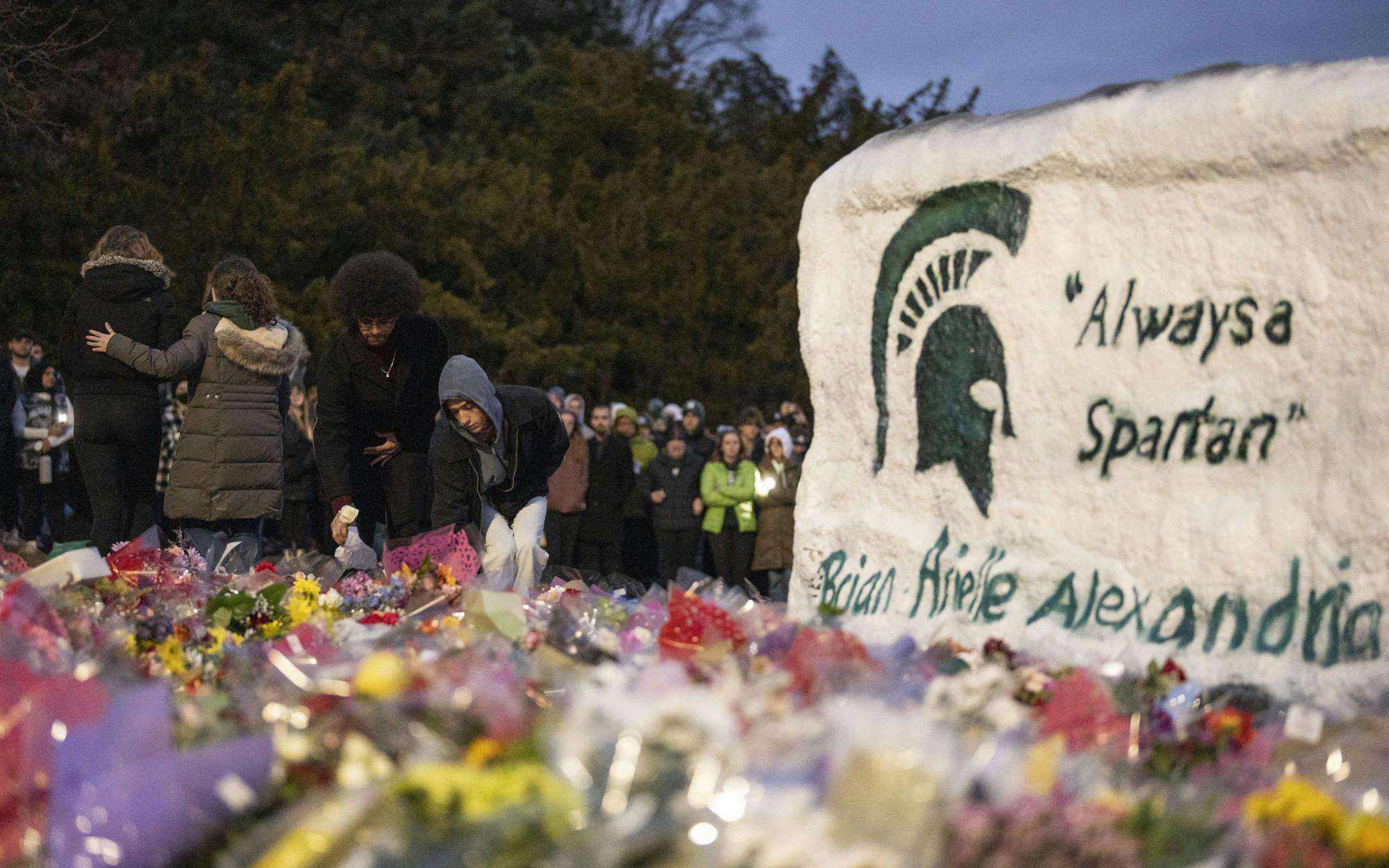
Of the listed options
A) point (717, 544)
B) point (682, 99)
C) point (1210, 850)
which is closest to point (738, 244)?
point (682, 99)

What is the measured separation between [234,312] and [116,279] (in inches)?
21.8

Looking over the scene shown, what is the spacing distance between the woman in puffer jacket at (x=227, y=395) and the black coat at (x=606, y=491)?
4.87 metres

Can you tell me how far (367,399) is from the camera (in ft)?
23.0

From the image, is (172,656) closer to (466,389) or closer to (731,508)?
(466,389)

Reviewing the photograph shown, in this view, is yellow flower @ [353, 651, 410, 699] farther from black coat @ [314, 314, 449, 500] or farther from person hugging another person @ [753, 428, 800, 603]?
person hugging another person @ [753, 428, 800, 603]

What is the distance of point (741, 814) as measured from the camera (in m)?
2.27

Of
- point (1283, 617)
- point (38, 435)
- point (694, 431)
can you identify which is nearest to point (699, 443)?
point (694, 431)

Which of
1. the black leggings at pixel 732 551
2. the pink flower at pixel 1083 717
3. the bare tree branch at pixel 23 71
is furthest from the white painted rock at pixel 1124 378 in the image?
the bare tree branch at pixel 23 71

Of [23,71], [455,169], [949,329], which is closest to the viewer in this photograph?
[949,329]

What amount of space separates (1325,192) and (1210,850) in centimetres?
211

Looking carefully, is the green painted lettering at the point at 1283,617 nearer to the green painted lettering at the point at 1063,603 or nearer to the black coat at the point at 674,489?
the green painted lettering at the point at 1063,603

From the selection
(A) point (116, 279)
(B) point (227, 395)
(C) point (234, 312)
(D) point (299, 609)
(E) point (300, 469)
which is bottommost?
(E) point (300, 469)

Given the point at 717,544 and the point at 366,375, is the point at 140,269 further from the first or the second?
the point at 717,544

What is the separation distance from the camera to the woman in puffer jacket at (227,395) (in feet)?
23.0
